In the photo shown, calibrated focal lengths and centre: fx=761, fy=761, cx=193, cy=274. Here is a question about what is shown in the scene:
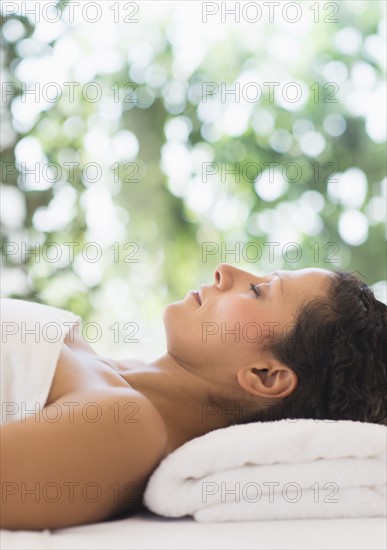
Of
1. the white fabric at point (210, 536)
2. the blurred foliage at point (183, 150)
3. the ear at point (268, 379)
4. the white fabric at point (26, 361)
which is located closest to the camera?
the white fabric at point (210, 536)

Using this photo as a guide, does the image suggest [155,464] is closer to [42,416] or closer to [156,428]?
[156,428]

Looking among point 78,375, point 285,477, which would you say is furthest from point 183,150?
point 285,477

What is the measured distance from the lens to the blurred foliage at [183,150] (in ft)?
9.68

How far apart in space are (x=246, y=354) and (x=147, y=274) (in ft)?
5.35

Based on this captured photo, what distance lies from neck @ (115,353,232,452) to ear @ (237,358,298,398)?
73 mm

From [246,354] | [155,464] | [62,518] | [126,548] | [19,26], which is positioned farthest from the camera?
[19,26]

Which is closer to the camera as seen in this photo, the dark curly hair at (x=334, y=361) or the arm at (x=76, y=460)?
the arm at (x=76, y=460)

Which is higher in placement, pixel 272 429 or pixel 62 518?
pixel 272 429

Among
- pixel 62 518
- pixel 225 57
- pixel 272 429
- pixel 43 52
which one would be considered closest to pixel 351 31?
pixel 225 57

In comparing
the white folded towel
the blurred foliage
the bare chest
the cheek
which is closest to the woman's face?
the cheek

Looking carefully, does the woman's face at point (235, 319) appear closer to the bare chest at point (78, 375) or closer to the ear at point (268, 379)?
the ear at point (268, 379)

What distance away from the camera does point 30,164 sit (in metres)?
2.95

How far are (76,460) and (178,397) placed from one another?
30 centimetres

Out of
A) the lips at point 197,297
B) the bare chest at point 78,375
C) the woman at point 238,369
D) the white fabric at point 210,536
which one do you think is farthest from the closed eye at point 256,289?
the white fabric at point 210,536
